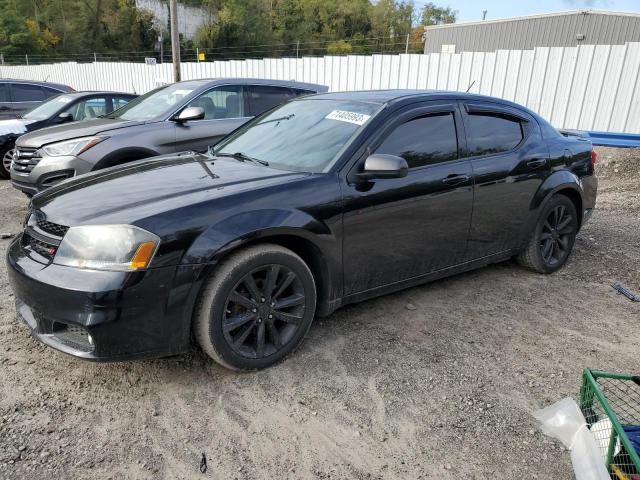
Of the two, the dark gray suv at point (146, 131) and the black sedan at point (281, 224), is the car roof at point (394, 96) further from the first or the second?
the dark gray suv at point (146, 131)

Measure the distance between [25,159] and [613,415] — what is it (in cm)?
639

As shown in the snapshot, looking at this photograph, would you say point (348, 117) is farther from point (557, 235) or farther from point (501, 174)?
point (557, 235)

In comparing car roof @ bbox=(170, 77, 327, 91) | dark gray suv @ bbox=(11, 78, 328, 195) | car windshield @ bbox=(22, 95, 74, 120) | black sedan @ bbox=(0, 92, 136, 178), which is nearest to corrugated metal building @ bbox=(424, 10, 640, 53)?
car roof @ bbox=(170, 77, 327, 91)

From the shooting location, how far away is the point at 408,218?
11.2ft

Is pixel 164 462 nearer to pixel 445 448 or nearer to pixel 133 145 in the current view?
pixel 445 448

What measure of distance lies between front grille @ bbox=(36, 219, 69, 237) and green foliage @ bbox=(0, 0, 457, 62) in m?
46.1

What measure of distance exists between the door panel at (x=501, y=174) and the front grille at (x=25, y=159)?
4.86m

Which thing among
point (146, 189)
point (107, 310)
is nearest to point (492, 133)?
point (146, 189)

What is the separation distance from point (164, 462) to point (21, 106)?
10.3 metres

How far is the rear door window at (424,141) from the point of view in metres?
3.41

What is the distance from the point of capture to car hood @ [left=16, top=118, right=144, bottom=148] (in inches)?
226

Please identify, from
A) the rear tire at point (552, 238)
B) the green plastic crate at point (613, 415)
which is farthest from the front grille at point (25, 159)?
the green plastic crate at point (613, 415)

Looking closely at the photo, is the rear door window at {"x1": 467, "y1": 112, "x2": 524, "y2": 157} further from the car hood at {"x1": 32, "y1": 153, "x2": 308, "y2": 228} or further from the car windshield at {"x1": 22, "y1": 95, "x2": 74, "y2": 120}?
the car windshield at {"x1": 22, "y1": 95, "x2": 74, "y2": 120}

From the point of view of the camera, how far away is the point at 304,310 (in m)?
3.02
